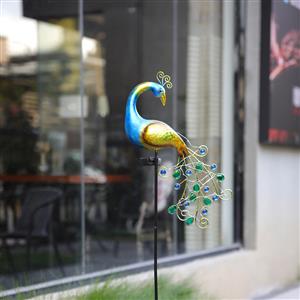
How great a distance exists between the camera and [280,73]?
7691 millimetres

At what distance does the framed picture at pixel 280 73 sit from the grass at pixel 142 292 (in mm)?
2986

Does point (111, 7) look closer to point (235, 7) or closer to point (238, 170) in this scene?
point (235, 7)

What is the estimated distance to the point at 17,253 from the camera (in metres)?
7.73

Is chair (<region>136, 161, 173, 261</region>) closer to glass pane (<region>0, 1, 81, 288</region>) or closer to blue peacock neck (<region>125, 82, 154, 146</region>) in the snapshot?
glass pane (<region>0, 1, 81, 288</region>)

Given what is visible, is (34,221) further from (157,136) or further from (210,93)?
(157,136)

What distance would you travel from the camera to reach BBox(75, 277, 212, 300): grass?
4.26m

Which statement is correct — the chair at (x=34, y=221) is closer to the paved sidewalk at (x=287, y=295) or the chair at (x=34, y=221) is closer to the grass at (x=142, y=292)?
the grass at (x=142, y=292)

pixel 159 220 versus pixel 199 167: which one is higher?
pixel 199 167

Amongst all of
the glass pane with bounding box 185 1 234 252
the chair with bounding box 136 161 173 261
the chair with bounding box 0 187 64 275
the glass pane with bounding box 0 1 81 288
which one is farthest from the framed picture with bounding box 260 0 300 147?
the glass pane with bounding box 0 1 81 288

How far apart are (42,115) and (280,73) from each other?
4.25 meters

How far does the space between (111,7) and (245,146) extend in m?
2.92

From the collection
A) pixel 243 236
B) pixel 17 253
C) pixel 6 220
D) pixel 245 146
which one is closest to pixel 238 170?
pixel 245 146

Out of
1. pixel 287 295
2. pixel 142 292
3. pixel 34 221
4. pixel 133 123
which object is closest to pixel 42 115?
pixel 34 221

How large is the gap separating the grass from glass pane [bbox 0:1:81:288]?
3.72 m
